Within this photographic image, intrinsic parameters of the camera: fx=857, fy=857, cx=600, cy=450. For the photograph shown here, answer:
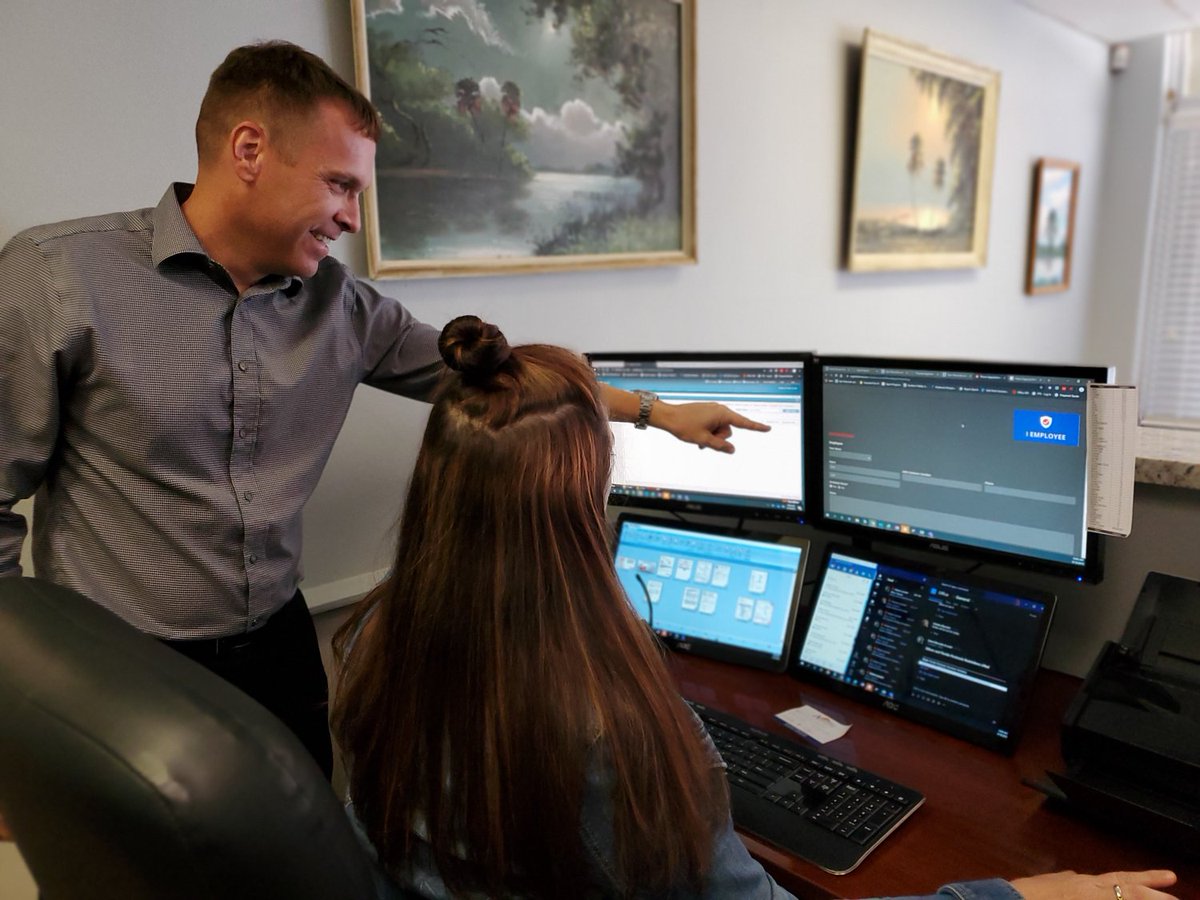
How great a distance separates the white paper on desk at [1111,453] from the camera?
1.04 m

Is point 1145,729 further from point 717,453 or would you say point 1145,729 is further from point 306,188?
point 306,188

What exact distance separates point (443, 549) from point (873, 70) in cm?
258

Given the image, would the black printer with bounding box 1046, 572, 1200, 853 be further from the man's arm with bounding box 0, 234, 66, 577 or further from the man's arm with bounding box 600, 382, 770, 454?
the man's arm with bounding box 0, 234, 66, 577

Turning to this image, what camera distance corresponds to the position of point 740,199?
2.45m

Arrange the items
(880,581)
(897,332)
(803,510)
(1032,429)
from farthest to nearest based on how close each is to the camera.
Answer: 1. (897,332)
2. (803,510)
3. (880,581)
4. (1032,429)

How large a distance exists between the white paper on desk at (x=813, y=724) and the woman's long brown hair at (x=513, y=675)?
44 cm

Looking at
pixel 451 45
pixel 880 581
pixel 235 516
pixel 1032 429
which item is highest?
pixel 451 45

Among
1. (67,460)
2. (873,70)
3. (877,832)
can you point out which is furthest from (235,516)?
(873,70)

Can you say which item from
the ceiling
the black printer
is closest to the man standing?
the black printer

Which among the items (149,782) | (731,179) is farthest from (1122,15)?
(149,782)

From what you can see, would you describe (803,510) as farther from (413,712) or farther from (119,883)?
(119,883)

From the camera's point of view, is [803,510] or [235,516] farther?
[803,510]

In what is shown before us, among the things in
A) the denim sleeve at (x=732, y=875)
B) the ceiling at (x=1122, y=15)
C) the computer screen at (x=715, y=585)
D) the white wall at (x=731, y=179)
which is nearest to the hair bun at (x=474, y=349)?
the denim sleeve at (x=732, y=875)

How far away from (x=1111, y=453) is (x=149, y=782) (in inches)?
42.1
